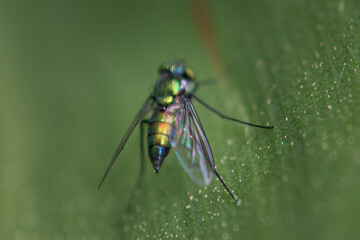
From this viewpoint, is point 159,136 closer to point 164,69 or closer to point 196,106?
point 196,106

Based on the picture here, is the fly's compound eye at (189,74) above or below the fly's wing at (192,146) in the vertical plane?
above

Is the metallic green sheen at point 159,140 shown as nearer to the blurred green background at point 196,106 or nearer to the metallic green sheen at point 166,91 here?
the blurred green background at point 196,106

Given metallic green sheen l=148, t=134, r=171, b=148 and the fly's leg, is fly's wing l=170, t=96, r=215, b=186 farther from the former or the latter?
the fly's leg

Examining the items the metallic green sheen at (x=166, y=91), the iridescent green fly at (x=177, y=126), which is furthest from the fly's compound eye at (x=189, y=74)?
the metallic green sheen at (x=166, y=91)

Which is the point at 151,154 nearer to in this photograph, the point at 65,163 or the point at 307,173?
the point at 65,163

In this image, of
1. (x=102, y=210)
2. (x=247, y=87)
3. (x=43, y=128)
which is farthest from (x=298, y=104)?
(x=43, y=128)

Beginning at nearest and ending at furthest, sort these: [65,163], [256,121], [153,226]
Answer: [153,226] → [256,121] → [65,163]
